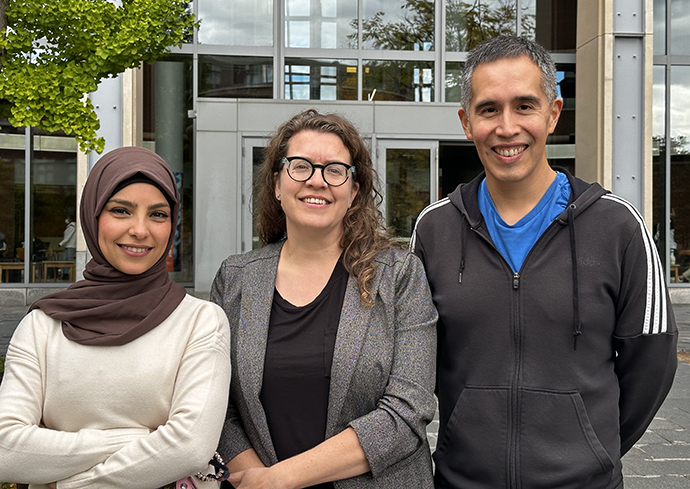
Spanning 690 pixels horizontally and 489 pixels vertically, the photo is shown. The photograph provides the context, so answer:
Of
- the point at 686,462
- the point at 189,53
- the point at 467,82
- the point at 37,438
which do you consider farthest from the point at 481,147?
the point at 189,53

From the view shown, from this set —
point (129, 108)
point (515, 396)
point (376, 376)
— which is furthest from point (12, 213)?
point (515, 396)

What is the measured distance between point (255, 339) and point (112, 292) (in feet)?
1.62

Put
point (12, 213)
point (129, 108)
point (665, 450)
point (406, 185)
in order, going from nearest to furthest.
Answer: point (665, 450) < point (129, 108) < point (406, 185) < point (12, 213)

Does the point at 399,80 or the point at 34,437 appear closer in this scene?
the point at 34,437

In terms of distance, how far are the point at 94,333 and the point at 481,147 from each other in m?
1.42

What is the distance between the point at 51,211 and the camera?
523 inches

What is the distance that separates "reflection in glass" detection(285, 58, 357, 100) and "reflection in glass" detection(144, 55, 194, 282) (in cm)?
213

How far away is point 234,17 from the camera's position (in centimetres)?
1340

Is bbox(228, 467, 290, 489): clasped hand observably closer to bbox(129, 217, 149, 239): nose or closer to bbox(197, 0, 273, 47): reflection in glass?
bbox(129, 217, 149, 239): nose

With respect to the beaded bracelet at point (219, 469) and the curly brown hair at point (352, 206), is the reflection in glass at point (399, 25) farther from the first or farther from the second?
the beaded bracelet at point (219, 469)

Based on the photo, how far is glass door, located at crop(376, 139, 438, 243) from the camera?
1211 cm

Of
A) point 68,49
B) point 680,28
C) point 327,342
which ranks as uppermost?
point 680,28

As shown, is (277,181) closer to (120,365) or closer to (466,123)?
(466,123)

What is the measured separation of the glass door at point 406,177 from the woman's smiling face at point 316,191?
969cm
